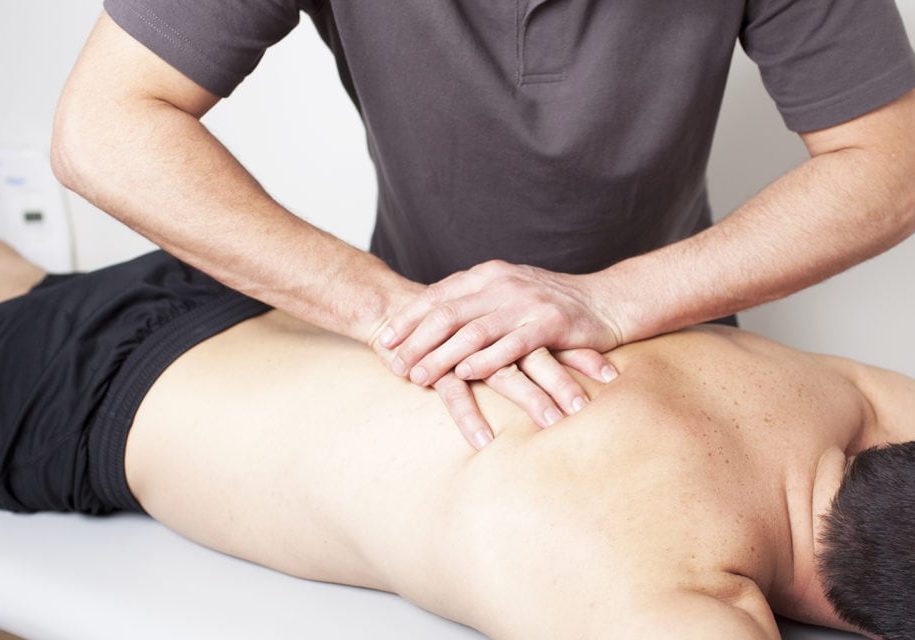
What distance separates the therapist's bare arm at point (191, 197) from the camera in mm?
1445

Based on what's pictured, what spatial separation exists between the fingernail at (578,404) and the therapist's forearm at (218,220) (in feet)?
0.95

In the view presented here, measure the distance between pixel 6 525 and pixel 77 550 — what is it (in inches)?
6.3

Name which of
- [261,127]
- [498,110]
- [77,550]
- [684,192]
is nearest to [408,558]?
[77,550]

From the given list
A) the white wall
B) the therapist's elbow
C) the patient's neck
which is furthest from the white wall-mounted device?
the patient's neck

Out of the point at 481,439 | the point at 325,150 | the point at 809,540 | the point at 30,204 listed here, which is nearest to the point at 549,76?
the point at 481,439

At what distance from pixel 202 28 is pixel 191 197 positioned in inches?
8.4

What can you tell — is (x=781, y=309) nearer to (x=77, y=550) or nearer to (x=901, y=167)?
(x=901, y=167)

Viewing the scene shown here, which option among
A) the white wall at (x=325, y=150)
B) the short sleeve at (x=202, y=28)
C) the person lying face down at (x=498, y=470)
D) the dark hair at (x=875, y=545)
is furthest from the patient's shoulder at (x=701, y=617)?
the white wall at (x=325, y=150)

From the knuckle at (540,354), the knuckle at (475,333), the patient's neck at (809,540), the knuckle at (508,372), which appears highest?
the knuckle at (475,333)

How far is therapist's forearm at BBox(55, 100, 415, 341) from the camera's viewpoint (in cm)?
144

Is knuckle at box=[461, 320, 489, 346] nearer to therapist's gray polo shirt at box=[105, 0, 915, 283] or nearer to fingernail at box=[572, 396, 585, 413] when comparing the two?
fingernail at box=[572, 396, 585, 413]

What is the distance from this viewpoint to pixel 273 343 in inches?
60.6

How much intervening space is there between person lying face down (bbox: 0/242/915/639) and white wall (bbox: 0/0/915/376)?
97cm

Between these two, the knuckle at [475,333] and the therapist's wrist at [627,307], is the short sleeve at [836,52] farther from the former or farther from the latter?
the knuckle at [475,333]
